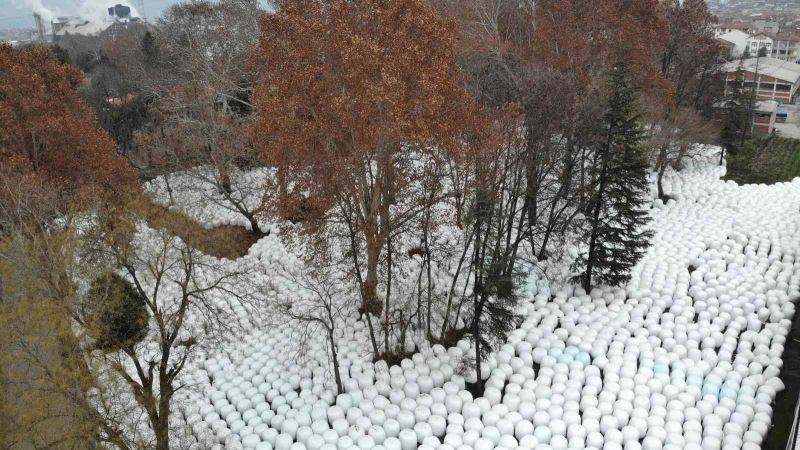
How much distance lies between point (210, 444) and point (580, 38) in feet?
67.2

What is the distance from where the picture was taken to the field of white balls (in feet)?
43.9

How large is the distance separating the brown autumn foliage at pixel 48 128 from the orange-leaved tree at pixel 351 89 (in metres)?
7.63

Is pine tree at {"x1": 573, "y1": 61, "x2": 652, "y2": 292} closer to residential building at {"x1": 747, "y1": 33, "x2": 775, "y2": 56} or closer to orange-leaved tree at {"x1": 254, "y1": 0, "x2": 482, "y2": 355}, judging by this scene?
orange-leaved tree at {"x1": 254, "y1": 0, "x2": 482, "y2": 355}

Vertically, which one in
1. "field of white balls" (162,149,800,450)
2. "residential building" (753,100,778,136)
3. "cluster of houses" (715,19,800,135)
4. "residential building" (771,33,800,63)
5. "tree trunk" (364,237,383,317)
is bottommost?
"field of white balls" (162,149,800,450)

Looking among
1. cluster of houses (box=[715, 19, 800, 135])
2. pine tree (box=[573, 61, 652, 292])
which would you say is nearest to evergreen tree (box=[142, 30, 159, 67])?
pine tree (box=[573, 61, 652, 292])

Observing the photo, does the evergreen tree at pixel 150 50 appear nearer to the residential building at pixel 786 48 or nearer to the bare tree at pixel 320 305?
the bare tree at pixel 320 305

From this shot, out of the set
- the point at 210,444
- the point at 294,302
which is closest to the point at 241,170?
the point at 294,302

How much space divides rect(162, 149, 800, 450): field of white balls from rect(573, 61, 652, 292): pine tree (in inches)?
34.0

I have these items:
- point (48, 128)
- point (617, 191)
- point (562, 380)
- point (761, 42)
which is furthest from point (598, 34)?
point (761, 42)

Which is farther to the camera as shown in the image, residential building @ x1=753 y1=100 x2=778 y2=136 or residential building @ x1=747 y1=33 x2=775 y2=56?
residential building @ x1=747 y1=33 x2=775 y2=56

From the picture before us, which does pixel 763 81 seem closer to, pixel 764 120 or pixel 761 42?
pixel 764 120

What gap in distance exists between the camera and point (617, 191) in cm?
1794

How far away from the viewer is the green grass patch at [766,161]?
32.0 m

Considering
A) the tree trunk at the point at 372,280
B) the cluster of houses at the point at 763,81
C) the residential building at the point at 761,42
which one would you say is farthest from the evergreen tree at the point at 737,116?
the residential building at the point at 761,42
